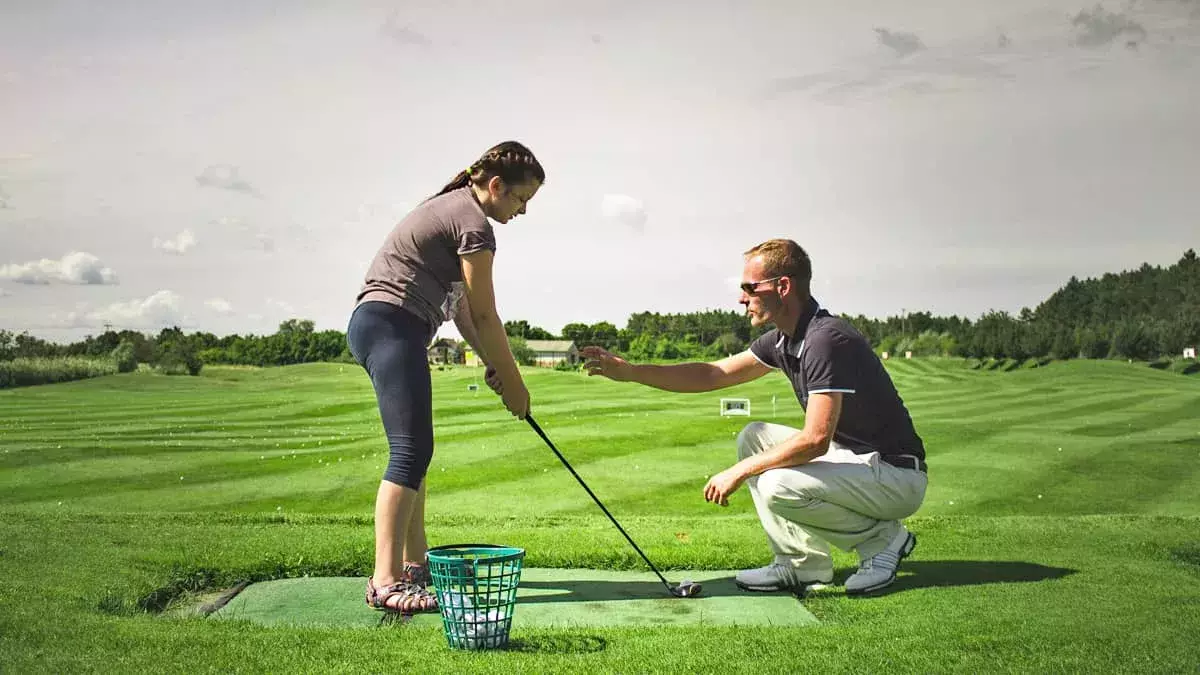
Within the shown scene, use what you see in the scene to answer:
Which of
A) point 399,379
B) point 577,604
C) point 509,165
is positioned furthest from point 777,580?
point 509,165

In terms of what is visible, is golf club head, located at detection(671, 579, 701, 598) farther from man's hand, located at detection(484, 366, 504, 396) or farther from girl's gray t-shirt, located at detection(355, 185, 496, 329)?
girl's gray t-shirt, located at detection(355, 185, 496, 329)

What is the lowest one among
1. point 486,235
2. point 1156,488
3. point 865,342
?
point 1156,488

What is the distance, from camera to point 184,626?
4.00 meters

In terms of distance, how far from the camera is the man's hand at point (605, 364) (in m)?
5.08

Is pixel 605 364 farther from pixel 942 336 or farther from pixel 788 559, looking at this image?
pixel 942 336

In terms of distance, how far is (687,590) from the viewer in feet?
15.4

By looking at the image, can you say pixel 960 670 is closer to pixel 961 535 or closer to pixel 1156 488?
pixel 961 535

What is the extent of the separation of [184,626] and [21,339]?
31694 mm

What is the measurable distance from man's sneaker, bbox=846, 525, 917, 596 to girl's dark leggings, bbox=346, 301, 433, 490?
2.09 metres

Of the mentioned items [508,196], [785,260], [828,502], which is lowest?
[828,502]

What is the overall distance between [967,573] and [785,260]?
1.90 metres

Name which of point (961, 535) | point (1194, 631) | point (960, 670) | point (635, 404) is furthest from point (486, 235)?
point (635, 404)

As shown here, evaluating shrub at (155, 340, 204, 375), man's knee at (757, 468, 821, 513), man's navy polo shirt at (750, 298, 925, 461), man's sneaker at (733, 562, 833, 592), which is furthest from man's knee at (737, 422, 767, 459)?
shrub at (155, 340, 204, 375)

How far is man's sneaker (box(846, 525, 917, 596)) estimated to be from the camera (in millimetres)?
4672
